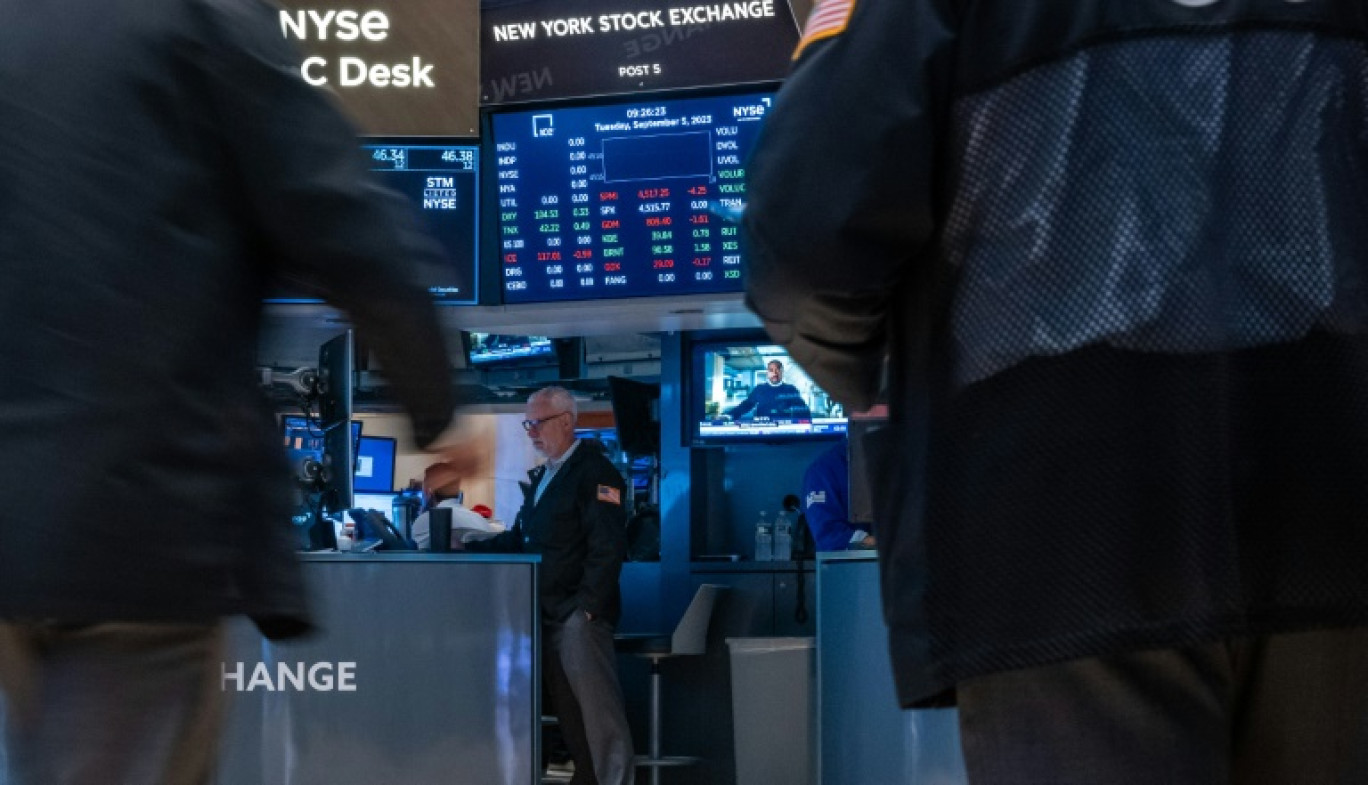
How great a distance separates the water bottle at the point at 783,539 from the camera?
29.4 ft

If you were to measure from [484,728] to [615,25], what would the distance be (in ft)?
10.5

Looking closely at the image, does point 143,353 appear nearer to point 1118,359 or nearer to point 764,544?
point 1118,359

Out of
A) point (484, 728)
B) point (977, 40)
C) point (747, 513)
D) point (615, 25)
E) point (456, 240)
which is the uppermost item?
point (615, 25)

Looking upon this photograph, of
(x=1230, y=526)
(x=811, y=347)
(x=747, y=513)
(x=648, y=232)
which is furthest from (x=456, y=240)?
(x=1230, y=526)

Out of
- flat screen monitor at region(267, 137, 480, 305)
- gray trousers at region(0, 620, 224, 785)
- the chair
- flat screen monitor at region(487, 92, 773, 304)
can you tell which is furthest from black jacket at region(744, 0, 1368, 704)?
the chair

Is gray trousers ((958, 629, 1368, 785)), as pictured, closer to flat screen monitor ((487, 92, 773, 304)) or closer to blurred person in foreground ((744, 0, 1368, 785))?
blurred person in foreground ((744, 0, 1368, 785))

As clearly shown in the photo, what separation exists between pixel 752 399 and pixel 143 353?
23.8ft

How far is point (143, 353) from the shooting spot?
185cm

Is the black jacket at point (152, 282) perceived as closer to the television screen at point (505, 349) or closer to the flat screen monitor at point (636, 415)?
the flat screen monitor at point (636, 415)

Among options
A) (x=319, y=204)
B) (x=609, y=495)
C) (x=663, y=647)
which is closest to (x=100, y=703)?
(x=319, y=204)

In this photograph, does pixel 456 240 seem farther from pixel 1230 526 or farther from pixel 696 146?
pixel 1230 526

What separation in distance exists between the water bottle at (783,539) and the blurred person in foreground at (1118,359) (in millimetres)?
7204

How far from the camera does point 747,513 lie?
9.45 meters

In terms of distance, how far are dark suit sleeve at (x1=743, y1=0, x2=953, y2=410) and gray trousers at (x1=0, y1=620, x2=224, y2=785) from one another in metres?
0.78
